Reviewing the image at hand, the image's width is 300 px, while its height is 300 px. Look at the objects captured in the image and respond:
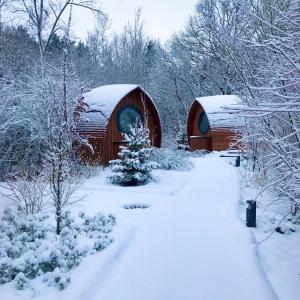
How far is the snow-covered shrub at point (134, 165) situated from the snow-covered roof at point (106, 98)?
345cm

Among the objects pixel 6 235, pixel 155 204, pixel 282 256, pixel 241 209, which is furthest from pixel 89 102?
pixel 282 256

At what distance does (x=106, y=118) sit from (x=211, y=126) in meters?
8.66

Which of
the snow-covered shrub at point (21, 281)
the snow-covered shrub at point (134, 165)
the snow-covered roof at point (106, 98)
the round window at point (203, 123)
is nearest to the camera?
the snow-covered shrub at point (21, 281)

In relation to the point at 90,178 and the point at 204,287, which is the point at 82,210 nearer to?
the point at 204,287

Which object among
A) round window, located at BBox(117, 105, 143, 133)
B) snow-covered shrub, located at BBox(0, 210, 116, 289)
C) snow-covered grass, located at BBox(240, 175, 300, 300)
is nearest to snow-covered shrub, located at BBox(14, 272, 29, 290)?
snow-covered shrub, located at BBox(0, 210, 116, 289)

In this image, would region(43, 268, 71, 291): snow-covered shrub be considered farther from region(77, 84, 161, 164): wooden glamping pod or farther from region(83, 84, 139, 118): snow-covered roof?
region(83, 84, 139, 118): snow-covered roof

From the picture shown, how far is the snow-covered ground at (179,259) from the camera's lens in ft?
13.0

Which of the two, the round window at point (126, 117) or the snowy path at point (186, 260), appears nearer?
the snowy path at point (186, 260)

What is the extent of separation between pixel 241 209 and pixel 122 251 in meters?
3.32

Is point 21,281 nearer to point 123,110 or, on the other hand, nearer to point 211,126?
point 123,110

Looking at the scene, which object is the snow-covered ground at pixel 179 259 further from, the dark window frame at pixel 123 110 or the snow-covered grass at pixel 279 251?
the dark window frame at pixel 123 110

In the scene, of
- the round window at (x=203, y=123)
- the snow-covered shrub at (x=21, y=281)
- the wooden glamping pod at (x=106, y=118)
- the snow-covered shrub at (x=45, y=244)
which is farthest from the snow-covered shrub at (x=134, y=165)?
the round window at (x=203, y=123)

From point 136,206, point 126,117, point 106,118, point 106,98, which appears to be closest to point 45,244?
point 136,206

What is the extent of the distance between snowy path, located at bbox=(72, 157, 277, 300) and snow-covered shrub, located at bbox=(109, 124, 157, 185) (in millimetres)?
2314
